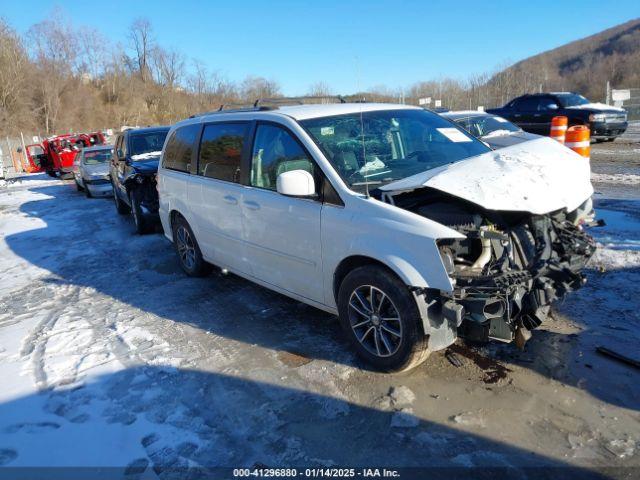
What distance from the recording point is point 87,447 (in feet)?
9.82

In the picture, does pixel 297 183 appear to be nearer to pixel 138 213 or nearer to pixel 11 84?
pixel 138 213

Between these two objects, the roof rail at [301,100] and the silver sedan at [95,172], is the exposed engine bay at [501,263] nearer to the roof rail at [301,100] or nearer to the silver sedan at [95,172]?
the roof rail at [301,100]

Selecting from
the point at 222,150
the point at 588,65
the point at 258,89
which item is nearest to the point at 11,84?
the point at 258,89

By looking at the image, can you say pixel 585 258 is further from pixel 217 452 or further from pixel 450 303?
pixel 217 452

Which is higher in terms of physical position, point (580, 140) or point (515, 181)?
point (515, 181)

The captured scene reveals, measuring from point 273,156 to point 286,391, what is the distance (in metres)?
2.04

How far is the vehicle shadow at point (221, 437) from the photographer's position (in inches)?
107

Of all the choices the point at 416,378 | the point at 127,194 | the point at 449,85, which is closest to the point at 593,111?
the point at 127,194

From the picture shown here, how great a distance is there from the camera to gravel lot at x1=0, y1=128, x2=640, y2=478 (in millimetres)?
2811

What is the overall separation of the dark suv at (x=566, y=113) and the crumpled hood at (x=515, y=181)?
1375 cm

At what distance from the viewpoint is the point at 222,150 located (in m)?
5.03

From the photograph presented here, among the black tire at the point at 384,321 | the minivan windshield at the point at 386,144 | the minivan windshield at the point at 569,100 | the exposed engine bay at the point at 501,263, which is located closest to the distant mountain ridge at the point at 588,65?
the minivan windshield at the point at 569,100

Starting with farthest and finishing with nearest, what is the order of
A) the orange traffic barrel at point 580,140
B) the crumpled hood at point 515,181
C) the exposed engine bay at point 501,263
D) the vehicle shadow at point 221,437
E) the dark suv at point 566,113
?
the dark suv at point 566,113, the orange traffic barrel at point 580,140, the crumpled hood at point 515,181, the exposed engine bay at point 501,263, the vehicle shadow at point 221,437

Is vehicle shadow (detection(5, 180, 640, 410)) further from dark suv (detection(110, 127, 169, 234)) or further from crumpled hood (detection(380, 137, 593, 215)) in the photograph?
crumpled hood (detection(380, 137, 593, 215))
